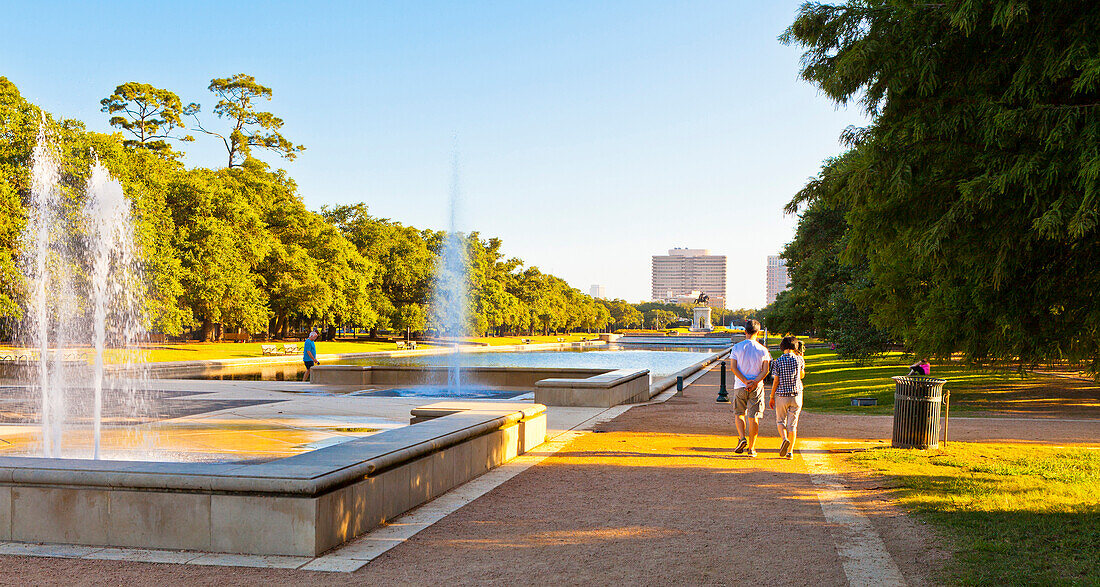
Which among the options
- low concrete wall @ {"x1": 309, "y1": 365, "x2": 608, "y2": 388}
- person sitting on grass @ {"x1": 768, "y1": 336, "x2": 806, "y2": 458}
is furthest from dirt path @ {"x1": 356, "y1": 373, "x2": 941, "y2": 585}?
low concrete wall @ {"x1": 309, "y1": 365, "x2": 608, "y2": 388}

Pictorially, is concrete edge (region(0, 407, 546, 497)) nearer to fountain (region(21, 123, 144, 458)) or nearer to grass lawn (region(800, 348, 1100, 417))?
grass lawn (region(800, 348, 1100, 417))

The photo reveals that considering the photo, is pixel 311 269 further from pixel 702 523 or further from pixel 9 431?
pixel 702 523

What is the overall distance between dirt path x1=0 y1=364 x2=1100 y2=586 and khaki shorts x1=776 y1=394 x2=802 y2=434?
0.43m

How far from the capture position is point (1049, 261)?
619 centimetres

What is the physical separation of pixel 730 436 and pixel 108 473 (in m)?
8.91

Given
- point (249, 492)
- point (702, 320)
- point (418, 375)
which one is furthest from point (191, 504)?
point (702, 320)

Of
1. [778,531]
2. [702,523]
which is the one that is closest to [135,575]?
[702,523]

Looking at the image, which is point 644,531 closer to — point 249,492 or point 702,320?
point 249,492

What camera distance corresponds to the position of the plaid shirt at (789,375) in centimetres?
1015

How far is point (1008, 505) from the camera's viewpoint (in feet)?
23.8

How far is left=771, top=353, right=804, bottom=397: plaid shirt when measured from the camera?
33.3 ft

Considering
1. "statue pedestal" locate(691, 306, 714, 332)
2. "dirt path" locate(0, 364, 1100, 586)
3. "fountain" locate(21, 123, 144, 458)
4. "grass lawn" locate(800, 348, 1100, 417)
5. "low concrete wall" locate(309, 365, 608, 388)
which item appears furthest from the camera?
"statue pedestal" locate(691, 306, 714, 332)

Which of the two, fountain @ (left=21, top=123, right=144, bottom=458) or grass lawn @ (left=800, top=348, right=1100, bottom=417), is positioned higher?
fountain @ (left=21, top=123, right=144, bottom=458)

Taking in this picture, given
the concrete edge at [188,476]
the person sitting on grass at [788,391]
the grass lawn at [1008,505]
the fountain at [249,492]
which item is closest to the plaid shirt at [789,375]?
the person sitting on grass at [788,391]
